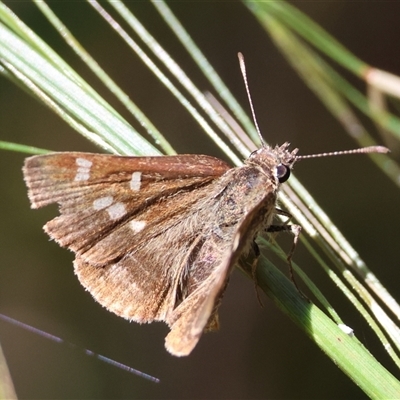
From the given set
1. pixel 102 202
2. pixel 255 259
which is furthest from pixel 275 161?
pixel 102 202

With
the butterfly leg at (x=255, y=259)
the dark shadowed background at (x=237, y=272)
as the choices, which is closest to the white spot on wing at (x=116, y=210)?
the butterfly leg at (x=255, y=259)

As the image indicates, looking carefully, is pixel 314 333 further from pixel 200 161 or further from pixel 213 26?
pixel 213 26

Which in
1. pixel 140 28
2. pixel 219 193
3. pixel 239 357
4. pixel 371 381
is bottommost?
pixel 239 357

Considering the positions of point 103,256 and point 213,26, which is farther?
point 213,26

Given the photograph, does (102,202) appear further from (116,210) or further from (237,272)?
(237,272)

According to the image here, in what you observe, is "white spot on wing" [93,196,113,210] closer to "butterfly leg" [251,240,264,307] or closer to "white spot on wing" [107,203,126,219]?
"white spot on wing" [107,203,126,219]

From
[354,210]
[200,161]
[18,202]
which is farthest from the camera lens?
[354,210]

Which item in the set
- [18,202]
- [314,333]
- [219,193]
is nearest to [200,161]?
[219,193]
